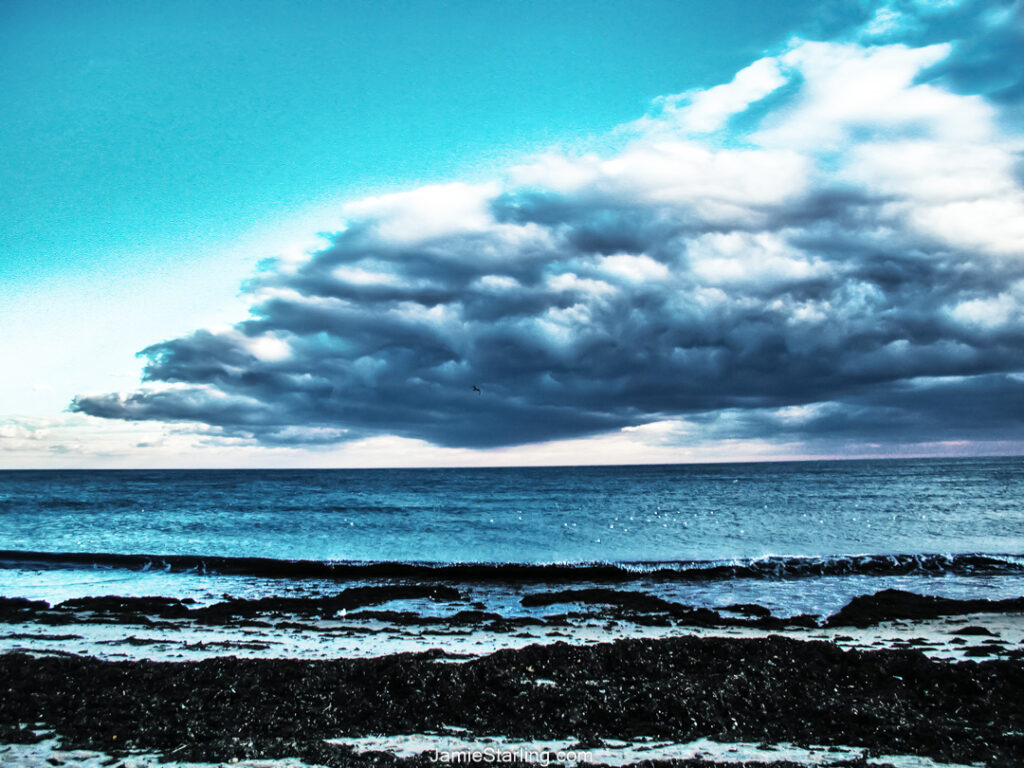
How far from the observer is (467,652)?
43.9ft

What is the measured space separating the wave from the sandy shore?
9.74 meters

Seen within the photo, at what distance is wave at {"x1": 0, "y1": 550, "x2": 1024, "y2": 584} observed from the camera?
2500 cm

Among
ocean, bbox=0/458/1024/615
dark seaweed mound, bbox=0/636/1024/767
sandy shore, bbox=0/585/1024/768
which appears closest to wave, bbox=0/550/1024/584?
ocean, bbox=0/458/1024/615

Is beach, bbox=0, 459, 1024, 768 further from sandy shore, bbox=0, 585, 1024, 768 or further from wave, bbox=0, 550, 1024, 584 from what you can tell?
wave, bbox=0, 550, 1024, 584

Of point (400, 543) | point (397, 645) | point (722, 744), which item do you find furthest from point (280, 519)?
point (722, 744)

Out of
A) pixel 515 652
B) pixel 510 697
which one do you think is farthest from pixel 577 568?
pixel 510 697

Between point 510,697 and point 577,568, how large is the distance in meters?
16.8

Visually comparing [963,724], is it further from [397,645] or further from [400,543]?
[400,543]

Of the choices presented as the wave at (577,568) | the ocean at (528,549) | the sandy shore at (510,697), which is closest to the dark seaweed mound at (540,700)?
the sandy shore at (510,697)

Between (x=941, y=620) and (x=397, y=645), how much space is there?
47.5 ft

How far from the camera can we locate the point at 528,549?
106 ft

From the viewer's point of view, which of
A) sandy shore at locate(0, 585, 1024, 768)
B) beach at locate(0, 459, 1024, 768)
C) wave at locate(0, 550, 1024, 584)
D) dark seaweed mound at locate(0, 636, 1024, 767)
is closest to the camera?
sandy shore at locate(0, 585, 1024, 768)

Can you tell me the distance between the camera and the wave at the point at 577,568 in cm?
2500

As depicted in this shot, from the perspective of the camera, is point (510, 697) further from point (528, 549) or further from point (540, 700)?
point (528, 549)
